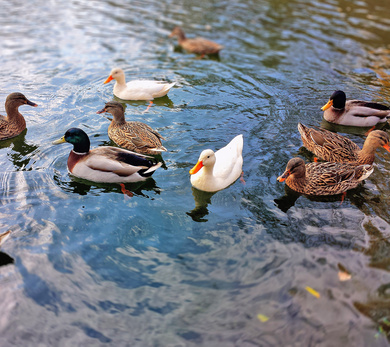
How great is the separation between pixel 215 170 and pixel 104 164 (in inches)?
72.8

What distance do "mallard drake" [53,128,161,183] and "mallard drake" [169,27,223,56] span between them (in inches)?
258

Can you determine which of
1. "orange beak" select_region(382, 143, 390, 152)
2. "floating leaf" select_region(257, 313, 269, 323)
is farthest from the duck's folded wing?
"orange beak" select_region(382, 143, 390, 152)

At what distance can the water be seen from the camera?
4223 mm

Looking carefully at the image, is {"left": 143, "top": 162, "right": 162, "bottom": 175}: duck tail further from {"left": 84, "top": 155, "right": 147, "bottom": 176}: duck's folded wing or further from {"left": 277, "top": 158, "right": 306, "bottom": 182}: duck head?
{"left": 277, "top": 158, "right": 306, "bottom": 182}: duck head

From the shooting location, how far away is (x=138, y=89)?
8.88 meters

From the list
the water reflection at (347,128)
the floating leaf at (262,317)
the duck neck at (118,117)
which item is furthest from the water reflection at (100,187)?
the water reflection at (347,128)

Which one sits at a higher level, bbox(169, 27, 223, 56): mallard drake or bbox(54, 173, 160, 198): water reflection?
bbox(169, 27, 223, 56): mallard drake

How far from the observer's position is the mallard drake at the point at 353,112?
812 centimetres

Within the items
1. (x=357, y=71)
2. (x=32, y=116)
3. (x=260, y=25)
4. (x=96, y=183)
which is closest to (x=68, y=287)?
(x=96, y=183)

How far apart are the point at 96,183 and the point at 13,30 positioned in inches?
355

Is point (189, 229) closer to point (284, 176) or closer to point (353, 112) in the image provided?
point (284, 176)

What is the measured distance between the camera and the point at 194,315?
4289 mm

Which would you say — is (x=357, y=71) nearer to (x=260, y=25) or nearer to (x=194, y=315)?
(x=260, y=25)

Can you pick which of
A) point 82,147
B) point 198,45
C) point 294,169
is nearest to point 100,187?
point 82,147
